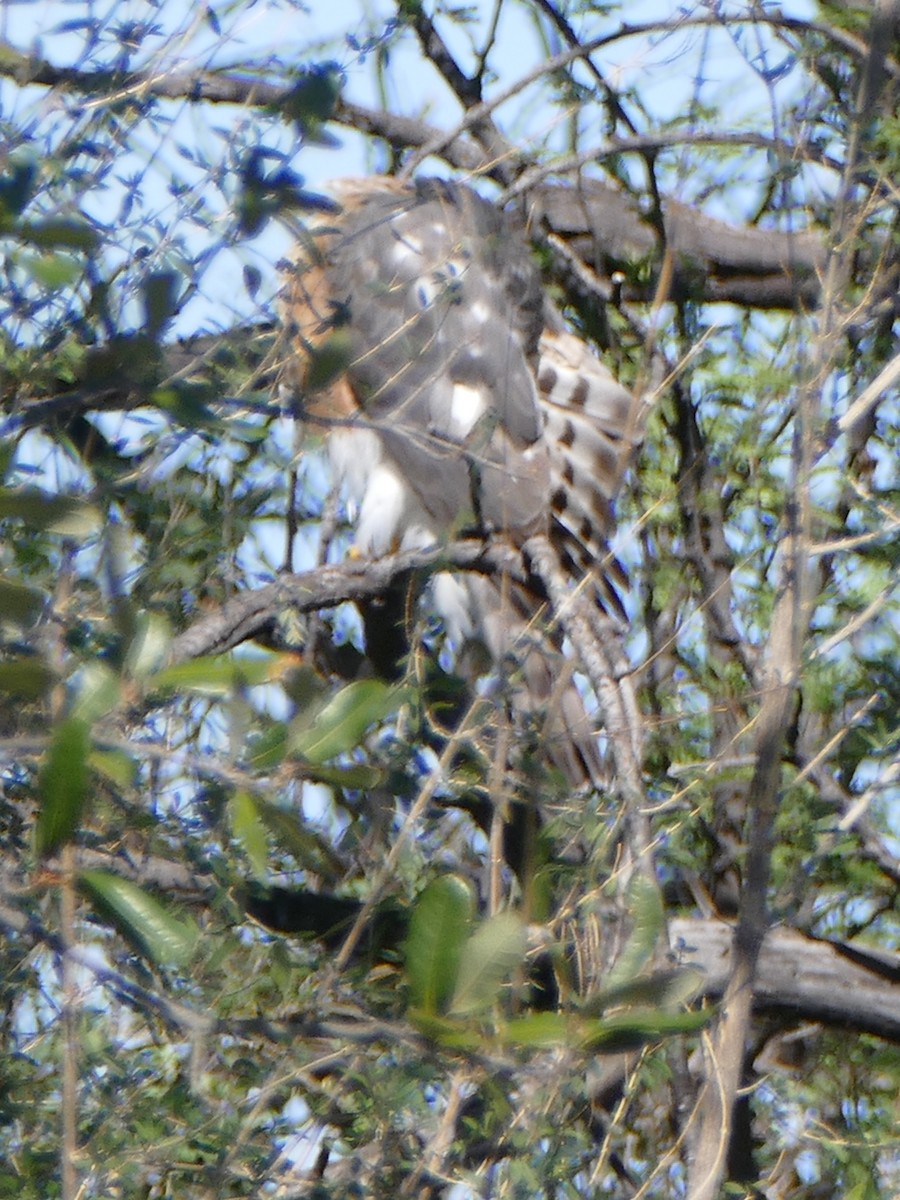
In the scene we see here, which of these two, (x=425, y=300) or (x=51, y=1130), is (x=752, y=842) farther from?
(x=425, y=300)

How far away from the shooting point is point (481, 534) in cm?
301

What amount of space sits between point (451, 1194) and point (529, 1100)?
365mm

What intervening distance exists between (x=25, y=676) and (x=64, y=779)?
4.6 inches

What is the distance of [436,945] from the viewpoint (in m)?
1.11

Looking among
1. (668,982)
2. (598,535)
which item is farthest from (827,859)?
(668,982)

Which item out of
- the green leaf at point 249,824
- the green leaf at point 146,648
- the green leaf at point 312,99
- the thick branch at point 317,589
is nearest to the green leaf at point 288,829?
the green leaf at point 249,824

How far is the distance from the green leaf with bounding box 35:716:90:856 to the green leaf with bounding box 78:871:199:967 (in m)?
0.04

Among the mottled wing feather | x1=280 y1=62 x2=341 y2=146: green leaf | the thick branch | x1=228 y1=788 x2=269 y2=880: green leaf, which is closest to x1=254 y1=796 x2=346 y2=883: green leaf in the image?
x1=228 y1=788 x2=269 y2=880: green leaf

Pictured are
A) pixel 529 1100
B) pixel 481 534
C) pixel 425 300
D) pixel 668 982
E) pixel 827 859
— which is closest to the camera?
pixel 668 982

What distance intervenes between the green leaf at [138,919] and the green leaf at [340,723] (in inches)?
8.0

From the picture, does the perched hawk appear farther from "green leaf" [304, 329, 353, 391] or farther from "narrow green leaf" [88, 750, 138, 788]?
"narrow green leaf" [88, 750, 138, 788]

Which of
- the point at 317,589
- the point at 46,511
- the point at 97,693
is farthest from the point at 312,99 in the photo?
the point at 317,589

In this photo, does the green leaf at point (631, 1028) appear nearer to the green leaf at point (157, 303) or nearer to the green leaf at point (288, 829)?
the green leaf at point (288, 829)

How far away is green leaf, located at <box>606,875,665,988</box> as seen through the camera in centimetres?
127
